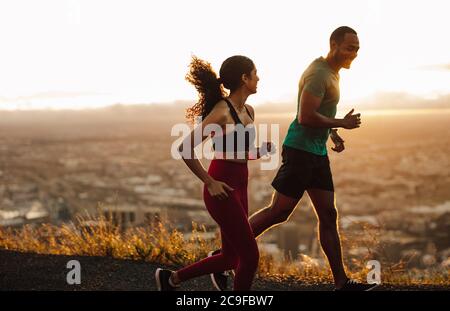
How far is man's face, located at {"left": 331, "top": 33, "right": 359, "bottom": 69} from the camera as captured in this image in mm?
4047

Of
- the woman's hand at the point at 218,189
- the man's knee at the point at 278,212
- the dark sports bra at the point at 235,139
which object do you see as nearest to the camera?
the woman's hand at the point at 218,189

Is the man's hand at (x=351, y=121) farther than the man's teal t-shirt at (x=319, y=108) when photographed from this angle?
No

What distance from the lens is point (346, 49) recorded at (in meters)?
4.05

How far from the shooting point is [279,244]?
190ft

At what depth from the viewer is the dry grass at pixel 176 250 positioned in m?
5.40

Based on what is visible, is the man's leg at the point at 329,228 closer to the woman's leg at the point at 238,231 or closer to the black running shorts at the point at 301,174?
the black running shorts at the point at 301,174

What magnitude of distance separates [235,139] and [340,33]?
1.12 m

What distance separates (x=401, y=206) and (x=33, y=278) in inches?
3288

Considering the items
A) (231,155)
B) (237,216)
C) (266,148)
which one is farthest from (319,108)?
(237,216)

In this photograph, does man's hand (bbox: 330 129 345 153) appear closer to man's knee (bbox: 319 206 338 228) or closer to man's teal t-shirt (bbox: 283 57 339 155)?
man's teal t-shirt (bbox: 283 57 339 155)

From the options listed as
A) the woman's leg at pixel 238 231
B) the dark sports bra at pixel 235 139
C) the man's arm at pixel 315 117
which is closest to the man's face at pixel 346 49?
the man's arm at pixel 315 117

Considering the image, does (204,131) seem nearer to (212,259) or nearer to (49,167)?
(212,259)

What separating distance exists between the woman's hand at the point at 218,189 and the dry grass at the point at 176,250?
215 centimetres
